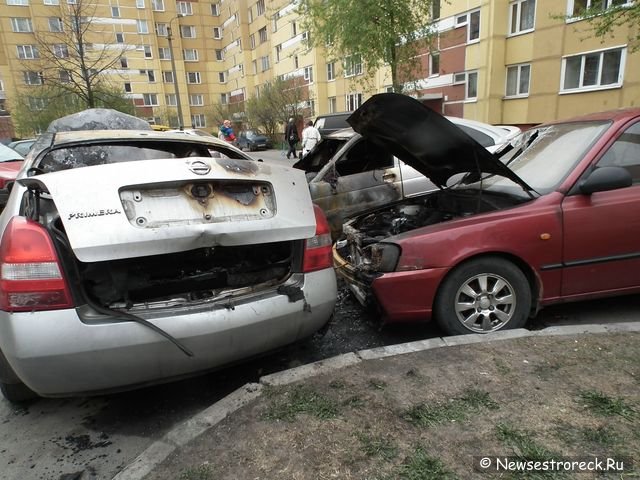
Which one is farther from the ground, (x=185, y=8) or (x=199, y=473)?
(x=185, y=8)

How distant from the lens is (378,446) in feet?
6.67

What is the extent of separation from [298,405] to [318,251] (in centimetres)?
91

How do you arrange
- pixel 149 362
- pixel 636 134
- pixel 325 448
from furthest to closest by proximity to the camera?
pixel 636 134 → pixel 149 362 → pixel 325 448

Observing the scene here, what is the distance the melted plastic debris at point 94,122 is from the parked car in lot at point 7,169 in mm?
2130

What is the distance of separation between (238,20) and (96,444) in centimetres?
5286

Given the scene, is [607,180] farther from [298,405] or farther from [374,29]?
[374,29]

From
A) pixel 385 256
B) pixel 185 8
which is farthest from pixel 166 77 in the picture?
pixel 385 256

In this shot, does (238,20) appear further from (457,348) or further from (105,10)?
(457,348)

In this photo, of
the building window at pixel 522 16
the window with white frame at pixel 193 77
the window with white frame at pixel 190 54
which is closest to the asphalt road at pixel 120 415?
the building window at pixel 522 16

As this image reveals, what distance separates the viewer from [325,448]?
205 cm

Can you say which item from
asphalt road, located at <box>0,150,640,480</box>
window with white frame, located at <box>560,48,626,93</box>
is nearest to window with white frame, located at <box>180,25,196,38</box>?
window with white frame, located at <box>560,48,626,93</box>

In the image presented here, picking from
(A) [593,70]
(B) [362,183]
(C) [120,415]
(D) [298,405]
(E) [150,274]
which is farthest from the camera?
(A) [593,70]

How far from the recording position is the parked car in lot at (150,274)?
6.89 feet

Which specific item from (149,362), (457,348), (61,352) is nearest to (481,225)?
(457,348)
